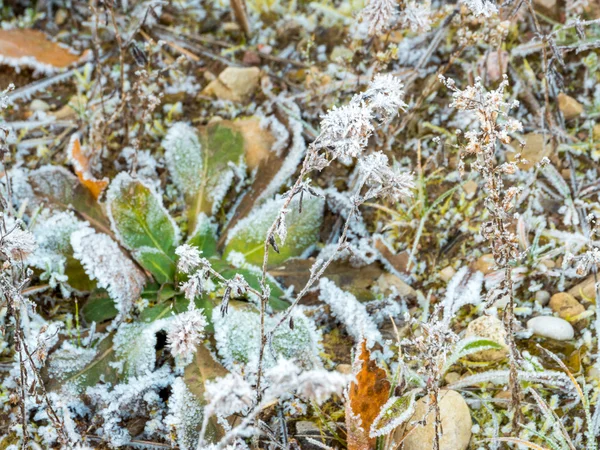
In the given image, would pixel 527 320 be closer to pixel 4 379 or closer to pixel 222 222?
pixel 222 222

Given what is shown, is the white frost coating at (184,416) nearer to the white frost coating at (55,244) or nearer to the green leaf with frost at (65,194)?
the white frost coating at (55,244)

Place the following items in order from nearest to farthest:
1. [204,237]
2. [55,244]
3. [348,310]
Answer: [348,310]
[55,244]
[204,237]

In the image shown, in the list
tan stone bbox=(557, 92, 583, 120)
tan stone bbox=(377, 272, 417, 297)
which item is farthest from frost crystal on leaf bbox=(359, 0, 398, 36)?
tan stone bbox=(377, 272, 417, 297)

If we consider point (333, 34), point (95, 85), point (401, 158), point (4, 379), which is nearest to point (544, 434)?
point (401, 158)

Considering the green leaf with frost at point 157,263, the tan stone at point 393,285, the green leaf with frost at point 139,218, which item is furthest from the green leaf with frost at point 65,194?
the tan stone at point 393,285

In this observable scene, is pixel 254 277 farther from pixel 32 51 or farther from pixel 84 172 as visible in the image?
pixel 32 51

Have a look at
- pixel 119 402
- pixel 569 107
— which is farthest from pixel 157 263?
pixel 569 107

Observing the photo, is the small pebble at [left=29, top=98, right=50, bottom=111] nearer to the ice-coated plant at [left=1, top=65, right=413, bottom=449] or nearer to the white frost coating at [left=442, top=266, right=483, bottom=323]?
the ice-coated plant at [left=1, top=65, right=413, bottom=449]
